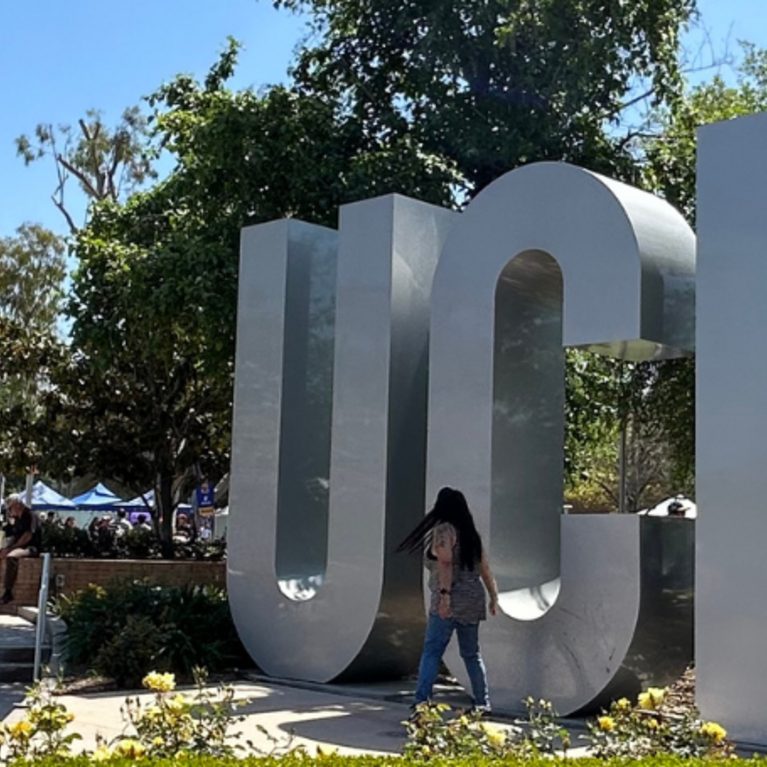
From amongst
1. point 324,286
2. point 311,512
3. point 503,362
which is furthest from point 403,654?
point 324,286

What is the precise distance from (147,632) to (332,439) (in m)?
2.47

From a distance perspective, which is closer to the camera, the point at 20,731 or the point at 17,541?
the point at 20,731

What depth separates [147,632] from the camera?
11.3 m

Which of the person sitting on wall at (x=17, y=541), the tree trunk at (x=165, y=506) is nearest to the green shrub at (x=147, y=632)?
the person sitting on wall at (x=17, y=541)

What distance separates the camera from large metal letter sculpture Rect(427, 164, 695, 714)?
9219 mm

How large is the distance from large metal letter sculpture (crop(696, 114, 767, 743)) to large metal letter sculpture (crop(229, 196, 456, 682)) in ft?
10.3

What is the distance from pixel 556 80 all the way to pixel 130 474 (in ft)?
34.2

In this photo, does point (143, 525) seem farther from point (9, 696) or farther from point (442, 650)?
point (442, 650)

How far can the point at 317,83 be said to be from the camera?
56.6 ft

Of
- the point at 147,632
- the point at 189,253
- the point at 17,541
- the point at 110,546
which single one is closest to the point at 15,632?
the point at 17,541

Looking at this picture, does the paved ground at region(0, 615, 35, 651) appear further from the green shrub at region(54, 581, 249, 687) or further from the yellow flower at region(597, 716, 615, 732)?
the yellow flower at region(597, 716, 615, 732)

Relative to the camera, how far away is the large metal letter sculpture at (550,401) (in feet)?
30.2

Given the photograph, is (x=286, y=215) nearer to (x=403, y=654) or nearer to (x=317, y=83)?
(x=317, y=83)

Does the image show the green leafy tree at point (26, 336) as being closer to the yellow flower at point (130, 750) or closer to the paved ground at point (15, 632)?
the paved ground at point (15, 632)
